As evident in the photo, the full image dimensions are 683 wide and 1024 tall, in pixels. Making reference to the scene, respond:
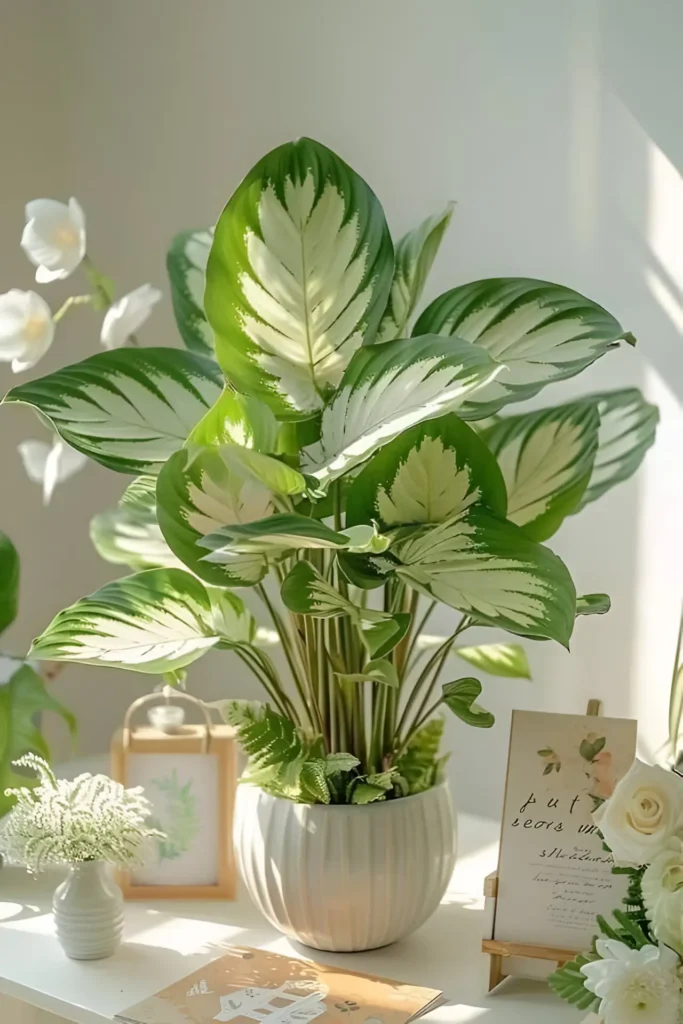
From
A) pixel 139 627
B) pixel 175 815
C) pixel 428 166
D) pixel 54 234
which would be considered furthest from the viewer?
pixel 428 166

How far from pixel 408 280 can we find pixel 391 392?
0.22m

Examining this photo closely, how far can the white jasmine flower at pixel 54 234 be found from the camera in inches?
45.3

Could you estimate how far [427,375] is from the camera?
2.88 ft

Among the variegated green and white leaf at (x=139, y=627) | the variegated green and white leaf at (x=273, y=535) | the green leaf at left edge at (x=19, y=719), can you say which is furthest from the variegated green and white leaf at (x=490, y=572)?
the green leaf at left edge at (x=19, y=719)

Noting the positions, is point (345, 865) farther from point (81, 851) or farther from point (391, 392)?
point (391, 392)

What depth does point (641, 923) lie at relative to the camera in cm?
88

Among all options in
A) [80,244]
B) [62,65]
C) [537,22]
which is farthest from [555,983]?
[62,65]

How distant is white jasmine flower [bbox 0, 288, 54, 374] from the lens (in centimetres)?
112

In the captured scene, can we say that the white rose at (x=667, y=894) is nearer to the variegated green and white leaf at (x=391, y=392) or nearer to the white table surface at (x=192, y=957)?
the white table surface at (x=192, y=957)

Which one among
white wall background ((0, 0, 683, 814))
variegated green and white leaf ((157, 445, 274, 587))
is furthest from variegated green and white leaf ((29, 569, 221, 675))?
white wall background ((0, 0, 683, 814))

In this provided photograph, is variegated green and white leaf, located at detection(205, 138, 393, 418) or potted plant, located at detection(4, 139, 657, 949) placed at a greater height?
variegated green and white leaf, located at detection(205, 138, 393, 418)

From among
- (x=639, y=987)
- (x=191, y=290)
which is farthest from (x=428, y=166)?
(x=639, y=987)

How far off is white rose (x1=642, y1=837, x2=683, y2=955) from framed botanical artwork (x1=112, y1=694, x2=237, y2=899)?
0.54m

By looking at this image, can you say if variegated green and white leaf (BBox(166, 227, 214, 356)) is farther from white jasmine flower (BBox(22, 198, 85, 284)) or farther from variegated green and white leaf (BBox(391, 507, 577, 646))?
variegated green and white leaf (BBox(391, 507, 577, 646))
